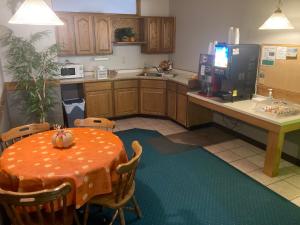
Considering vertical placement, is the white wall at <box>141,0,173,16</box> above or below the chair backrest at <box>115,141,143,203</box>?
above

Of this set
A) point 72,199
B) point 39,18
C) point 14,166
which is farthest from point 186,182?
point 39,18

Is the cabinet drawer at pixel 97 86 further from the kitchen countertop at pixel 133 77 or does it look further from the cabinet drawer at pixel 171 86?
the cabinet drawer at pixel 171 86

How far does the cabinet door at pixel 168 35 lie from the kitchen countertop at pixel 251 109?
5.94 feet

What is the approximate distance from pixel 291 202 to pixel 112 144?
202 cm

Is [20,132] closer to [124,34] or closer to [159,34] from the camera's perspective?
[124,34]

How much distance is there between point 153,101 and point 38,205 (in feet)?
12.6

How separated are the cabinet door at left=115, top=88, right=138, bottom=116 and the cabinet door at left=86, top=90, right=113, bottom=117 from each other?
0.16 metres

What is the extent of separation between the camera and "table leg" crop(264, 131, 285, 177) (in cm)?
288

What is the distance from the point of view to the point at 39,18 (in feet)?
6.28

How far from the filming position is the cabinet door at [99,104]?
189 inches

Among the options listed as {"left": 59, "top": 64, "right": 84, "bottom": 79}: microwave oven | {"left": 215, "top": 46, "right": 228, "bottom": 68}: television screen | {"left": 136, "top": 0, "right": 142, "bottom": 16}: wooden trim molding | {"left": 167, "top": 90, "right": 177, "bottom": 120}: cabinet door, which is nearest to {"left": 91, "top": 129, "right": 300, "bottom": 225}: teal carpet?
{"left": 215, "top": 46, "right": 228, "bottom": 68}: television screen

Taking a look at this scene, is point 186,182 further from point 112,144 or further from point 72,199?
point 72,199

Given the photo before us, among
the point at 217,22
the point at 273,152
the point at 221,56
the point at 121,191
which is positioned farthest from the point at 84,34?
the point at 273,152

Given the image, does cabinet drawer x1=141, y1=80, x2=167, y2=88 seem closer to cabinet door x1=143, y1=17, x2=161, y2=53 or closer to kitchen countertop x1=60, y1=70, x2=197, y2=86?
kitchen countertop x1=60, y1=70, x2=197, y2=86
